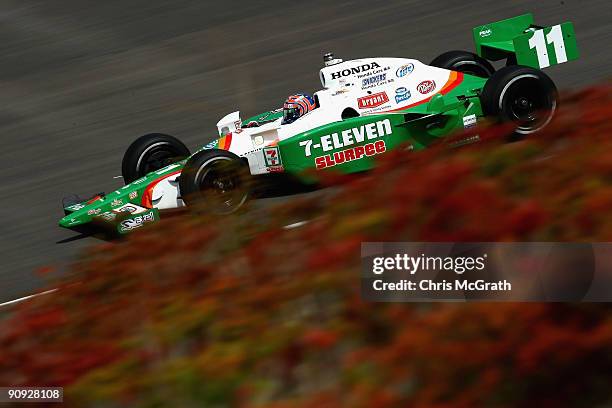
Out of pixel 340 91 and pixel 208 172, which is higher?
pixel 340 91

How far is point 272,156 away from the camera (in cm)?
979

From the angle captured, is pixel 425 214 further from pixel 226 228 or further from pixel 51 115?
pixel 51 115

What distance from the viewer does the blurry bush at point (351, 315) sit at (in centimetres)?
354

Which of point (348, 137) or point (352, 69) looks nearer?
point (348, 137)

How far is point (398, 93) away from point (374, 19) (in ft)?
21.9

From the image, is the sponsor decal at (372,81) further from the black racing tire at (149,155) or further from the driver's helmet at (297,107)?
the black racing tire at (149,155)

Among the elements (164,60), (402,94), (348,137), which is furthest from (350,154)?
(164,60)

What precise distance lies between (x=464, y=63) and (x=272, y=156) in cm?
293

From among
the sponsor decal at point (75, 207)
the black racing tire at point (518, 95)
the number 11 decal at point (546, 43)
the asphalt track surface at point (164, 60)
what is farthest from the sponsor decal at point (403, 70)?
the sponsor decal at point (75, 207)

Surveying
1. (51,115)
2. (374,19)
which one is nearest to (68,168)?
(51,115)

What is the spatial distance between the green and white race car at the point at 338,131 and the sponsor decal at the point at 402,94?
0.01 m

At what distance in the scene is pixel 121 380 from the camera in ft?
13.2

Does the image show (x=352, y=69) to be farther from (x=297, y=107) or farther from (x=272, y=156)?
(x=272, y=156)

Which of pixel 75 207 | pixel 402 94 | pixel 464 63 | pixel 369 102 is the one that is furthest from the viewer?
pixel 464 63
